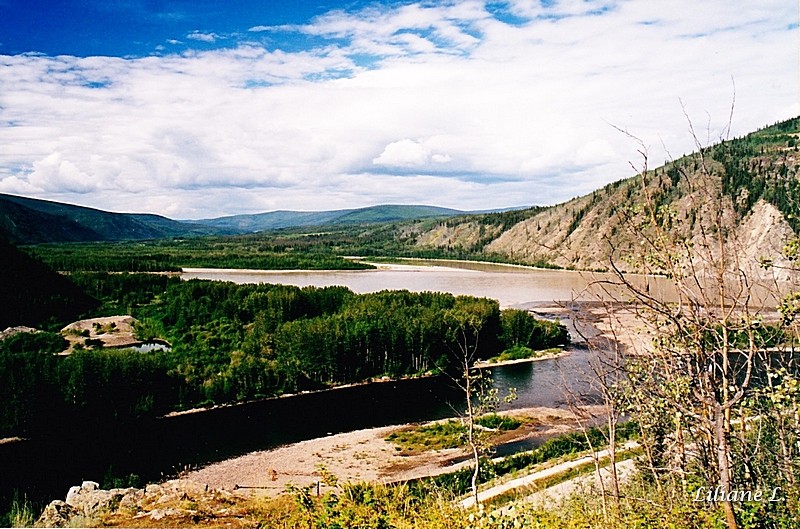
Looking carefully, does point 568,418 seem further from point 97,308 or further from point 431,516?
point 97,308

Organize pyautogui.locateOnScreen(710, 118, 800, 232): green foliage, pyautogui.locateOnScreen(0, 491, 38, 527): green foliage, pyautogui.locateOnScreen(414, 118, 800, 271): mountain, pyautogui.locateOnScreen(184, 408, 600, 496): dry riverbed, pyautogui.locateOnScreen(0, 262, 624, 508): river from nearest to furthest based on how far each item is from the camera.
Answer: pyautogui.locateOnScreen(0, 491, 38, 527): green foliage
pyautogui.locateOnScreen(184, 408, 600, 496): dry riverbed
pyautogui.locateOnScreen(0, 262, 624, 508): river
pyautogui.locateOnScreen(414, 118, 800, 271): mountain
pyautogui.locateOnScreen(710, 118, 800, 232): green foliage

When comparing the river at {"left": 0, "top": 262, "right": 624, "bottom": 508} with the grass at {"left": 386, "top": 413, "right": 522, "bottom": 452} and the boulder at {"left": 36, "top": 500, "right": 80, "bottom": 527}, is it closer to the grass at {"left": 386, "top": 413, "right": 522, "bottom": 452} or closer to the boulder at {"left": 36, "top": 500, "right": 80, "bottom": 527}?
the grass at {"left": 386, "top": 413, "right": 522, "bottom": 452}

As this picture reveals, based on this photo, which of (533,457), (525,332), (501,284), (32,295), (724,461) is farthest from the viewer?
(501,284)

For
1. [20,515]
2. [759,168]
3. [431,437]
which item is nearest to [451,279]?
[759,168]

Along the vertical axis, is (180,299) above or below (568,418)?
above

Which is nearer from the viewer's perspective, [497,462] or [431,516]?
[431,516]

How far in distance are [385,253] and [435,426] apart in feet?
323

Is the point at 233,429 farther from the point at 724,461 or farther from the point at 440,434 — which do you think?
the point at 724,461

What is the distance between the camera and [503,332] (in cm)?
3850

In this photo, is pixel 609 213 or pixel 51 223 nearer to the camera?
pixel 609 213

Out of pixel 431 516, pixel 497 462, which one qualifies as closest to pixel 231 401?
pixel 497 462

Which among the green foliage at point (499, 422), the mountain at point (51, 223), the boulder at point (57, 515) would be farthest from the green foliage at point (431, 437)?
the mountain at point (51, 223)

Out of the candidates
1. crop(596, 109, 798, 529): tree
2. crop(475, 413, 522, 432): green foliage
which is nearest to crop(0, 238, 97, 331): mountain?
crop(475, 413, 522, 432): green foliage

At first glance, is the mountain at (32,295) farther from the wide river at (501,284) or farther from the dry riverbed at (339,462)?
the dry riverbed at (339,462)
